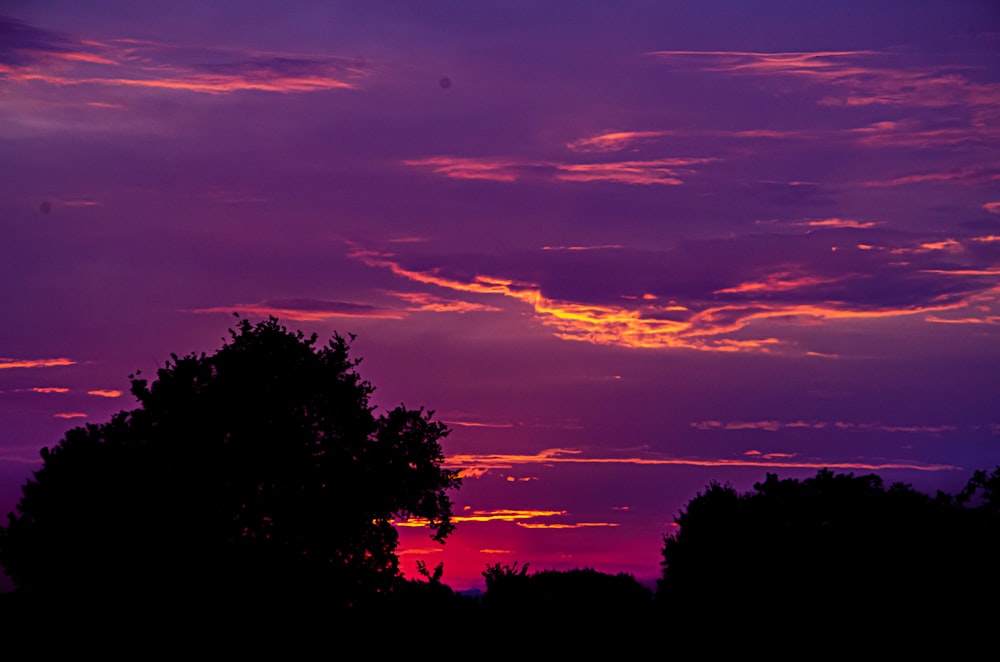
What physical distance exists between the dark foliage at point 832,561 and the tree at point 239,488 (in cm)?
1453

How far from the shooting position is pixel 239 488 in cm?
5766

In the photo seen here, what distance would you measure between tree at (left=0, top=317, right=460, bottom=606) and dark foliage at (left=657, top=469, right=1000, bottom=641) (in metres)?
14.5

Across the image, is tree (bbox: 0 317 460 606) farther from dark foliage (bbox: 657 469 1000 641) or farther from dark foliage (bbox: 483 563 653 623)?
dark foliage (bbox: 657 469 1000 641)

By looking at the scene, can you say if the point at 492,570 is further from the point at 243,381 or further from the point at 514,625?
the point at 243,381

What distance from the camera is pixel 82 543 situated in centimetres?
5794

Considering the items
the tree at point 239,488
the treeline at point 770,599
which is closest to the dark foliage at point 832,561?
the treeline at point 770,599

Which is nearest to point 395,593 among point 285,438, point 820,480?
point 285,438

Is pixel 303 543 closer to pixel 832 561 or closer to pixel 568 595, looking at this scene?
pixel 568 595

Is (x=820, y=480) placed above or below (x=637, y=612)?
above

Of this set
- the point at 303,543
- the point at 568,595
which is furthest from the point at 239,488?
the point at 568,595

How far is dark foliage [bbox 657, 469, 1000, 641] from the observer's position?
54156mm

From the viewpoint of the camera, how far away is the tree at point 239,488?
5672 cm

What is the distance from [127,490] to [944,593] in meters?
37.1

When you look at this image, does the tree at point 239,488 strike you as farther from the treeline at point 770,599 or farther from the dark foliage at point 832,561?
the dark foliage at point 832,561
